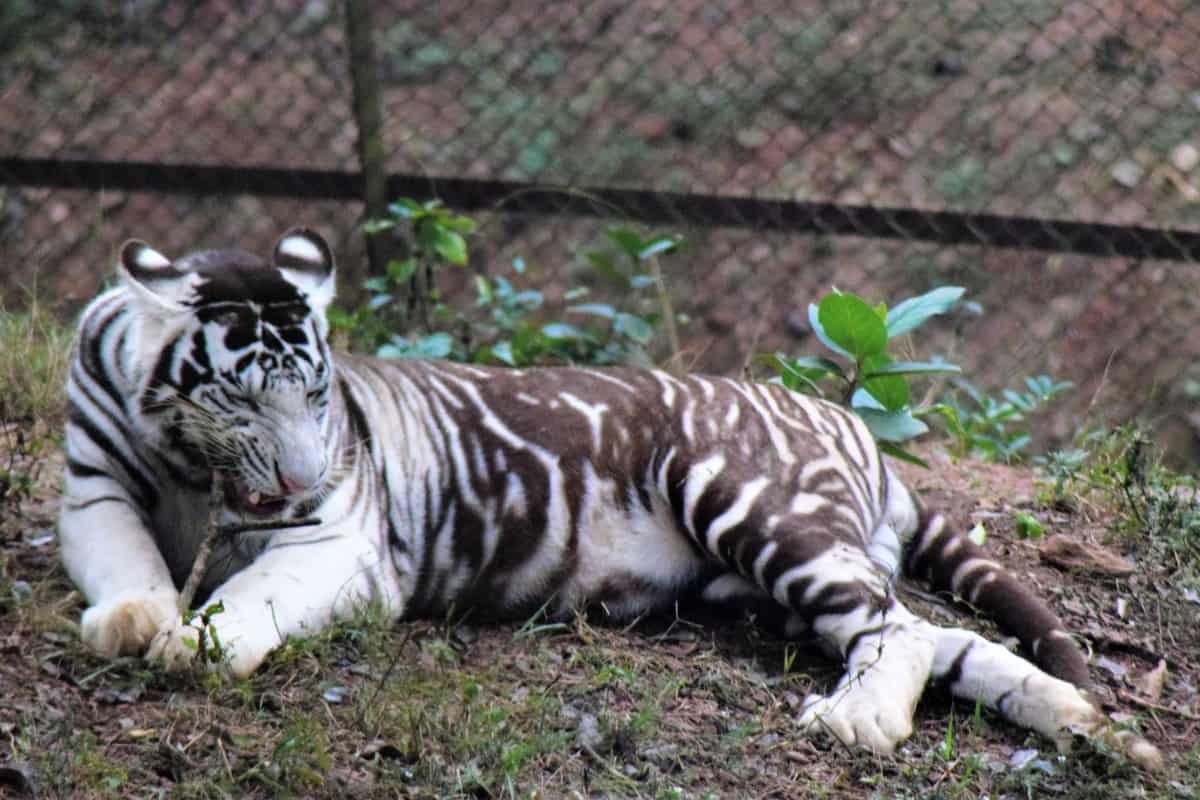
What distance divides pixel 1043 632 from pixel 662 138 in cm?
552

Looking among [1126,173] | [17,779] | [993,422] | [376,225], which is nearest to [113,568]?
[17,779]

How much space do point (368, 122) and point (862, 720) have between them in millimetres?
4010

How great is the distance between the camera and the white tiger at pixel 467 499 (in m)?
3.69

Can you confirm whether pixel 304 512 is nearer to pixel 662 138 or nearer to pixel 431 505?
pixel 431 505

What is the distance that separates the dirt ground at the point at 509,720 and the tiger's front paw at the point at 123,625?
45 mm

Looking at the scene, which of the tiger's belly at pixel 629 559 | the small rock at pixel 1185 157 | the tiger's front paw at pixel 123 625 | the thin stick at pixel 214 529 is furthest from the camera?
the small rock at pixel 1185 157

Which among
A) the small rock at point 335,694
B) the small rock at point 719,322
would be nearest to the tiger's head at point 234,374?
the small rock at point 335,694

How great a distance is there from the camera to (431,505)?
4309 millimetres

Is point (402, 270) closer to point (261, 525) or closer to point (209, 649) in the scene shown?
point (261, 525)

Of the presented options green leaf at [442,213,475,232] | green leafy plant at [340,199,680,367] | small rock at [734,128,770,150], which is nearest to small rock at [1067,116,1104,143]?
small rock at [734,128,770,150]

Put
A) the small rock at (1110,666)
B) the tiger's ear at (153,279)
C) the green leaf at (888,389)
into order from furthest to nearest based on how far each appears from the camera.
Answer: the green leaf at (888,389) → the small rock at (1110,666) → the tiger's ear at (153,279)

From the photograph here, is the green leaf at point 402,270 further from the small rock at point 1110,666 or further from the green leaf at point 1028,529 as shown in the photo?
the small rock at point 1110,666

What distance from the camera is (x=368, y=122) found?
6711mm

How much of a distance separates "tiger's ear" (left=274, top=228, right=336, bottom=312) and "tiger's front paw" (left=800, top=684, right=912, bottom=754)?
5.25 feet
